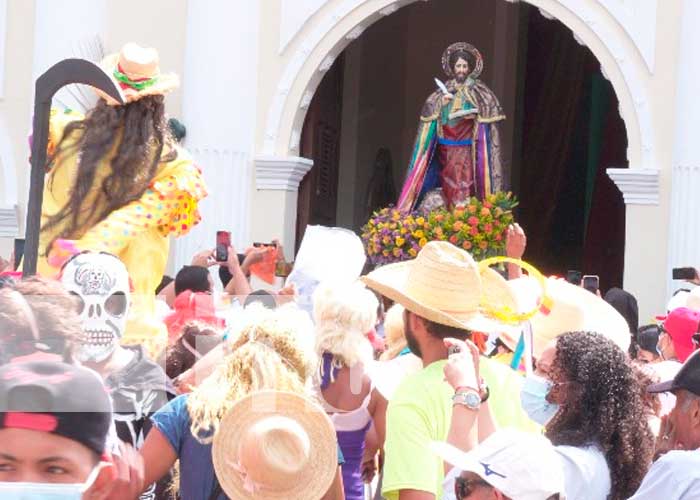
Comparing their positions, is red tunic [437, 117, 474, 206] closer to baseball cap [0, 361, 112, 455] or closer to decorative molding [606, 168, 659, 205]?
decorative molding [606, 168, 659, 205]

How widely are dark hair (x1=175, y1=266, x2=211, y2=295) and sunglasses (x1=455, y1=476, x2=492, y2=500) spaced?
3.12 metres

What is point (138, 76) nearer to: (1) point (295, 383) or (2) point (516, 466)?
(1) point (295, 383)

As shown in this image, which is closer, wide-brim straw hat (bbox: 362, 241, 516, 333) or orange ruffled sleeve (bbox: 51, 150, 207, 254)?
wide-brim straw hat (bbox: 362, 241, 516, 333)

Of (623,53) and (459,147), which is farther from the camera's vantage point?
(459,147)

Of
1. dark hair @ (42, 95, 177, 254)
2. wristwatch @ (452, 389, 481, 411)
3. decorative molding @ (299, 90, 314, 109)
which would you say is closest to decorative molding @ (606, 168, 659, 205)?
decorative molding @ (299, 90, 314, 109)

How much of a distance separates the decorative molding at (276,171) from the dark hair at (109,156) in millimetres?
7661

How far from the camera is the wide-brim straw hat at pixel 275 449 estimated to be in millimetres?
3316

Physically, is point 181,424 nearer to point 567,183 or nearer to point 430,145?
point 430,145

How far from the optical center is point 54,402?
2449 mm

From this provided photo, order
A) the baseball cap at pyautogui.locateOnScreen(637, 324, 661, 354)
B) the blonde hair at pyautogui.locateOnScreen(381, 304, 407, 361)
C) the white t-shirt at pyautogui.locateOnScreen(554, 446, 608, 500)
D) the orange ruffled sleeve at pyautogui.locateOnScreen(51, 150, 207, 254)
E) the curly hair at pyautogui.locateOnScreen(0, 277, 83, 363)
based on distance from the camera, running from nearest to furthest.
Answer: 1. the curly hair at pyautogui.locateOnScreen(0, 277, 83, 363)
2. the white t-shirt at pyautogui.locateOnScreen(554, 446, 608, 500)
3. the orange ruffled sleeve at pyautogui.locateOnScreen(51, 150, 207, 254)
4. the blonde hair at pyautogui.locateOnScreen(381, 304, 407, 361)
5. the baseball cap at pyautogui.locateOnScreen(637, 324, 661, 354)

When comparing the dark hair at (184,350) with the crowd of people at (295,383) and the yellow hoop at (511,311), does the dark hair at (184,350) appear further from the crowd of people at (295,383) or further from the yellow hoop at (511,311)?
the yellow hoop at (511,311)

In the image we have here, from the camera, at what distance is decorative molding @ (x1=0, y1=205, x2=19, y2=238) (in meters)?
13.1

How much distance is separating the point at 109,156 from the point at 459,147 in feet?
27.0

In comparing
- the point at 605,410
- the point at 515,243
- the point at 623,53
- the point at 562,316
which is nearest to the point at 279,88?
the point at 623,53
